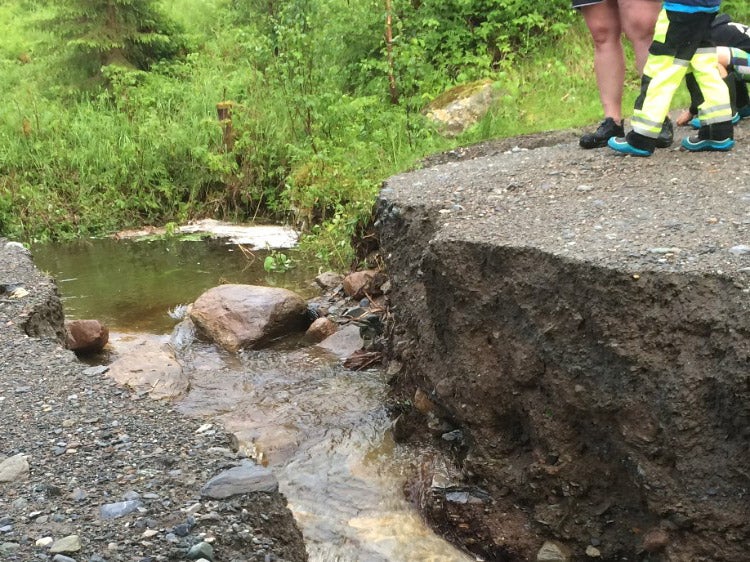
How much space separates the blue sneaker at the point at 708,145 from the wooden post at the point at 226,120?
6553mm

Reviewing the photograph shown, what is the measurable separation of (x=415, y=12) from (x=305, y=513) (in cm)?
870

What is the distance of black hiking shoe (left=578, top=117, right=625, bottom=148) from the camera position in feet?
17.2

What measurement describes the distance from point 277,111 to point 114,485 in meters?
8.14

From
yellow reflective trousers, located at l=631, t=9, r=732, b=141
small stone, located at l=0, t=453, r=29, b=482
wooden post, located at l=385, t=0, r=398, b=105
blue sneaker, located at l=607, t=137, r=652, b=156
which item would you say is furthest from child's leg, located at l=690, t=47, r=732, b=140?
wooden post, located at l=385, t=0, r=398, b=105

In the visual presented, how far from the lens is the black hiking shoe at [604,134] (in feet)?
17.2

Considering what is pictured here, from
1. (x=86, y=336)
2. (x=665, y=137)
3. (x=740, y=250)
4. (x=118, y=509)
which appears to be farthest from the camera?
(x=86, y=336)

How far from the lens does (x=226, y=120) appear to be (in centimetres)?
1027

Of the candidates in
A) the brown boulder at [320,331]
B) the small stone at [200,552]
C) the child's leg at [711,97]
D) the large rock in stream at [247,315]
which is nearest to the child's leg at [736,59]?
the child's leg at [711,97]

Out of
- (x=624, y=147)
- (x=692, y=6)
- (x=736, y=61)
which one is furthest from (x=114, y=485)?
(x=736, y=61)

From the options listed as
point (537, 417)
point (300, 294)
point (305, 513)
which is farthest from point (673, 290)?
point (300, 294)

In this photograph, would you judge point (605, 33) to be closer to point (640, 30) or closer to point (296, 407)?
point (640, 30)

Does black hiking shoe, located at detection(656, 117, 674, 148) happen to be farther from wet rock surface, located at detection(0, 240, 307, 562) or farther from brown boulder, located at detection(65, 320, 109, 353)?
brown boulder, located at detection(65, 320, 109, 353)

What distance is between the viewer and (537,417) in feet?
11.3

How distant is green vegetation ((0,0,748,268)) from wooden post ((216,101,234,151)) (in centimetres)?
2
